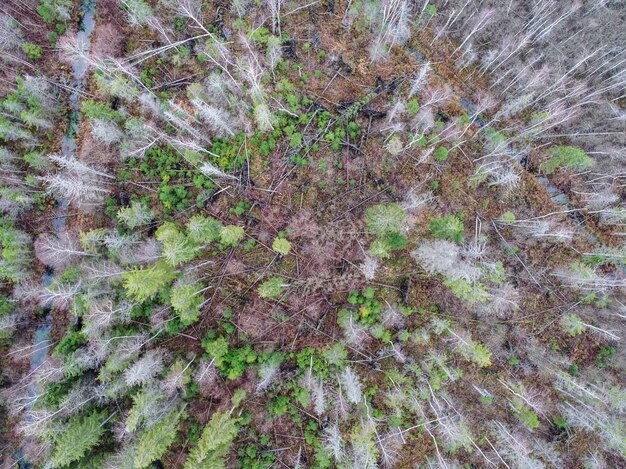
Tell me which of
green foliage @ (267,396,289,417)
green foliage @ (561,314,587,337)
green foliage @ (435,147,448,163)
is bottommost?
green foliage @ (267,396,289,417)

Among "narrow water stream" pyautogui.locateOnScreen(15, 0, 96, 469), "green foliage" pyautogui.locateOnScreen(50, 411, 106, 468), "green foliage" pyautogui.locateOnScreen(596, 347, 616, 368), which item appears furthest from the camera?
"narrow water stream" pyautogui.locateOnScreen(15, 0, 96, 469)

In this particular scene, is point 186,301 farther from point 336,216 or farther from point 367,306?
point 367,306

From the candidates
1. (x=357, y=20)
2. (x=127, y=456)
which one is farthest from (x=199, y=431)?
(x=357, y=20)

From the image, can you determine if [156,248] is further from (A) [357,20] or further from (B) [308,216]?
(A) [357,20]

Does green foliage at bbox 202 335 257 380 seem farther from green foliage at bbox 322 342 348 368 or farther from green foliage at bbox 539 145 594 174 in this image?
green foliage at bbox 539 145 594 174

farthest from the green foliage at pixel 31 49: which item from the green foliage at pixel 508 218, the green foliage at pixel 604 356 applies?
the green foliage at pixel 604 356

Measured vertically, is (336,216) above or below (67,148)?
below

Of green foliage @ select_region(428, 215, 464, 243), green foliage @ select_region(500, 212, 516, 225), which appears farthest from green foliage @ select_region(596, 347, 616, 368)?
green foliage @ select_region(428, 215, 464, 243)

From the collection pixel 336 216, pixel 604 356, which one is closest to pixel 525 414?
pixel 604 356
